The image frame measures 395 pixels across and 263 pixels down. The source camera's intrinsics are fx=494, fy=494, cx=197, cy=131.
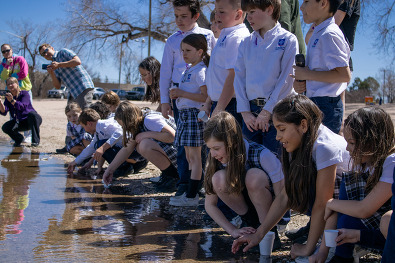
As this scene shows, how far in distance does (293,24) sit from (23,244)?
3.13m

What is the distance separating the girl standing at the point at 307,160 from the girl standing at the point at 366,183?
13 cm

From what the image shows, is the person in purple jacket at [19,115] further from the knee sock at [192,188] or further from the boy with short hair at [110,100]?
the knee sock at [192,188]

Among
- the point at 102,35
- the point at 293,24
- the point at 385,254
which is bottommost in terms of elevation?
the point at 385,254

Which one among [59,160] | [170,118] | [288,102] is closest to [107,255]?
[288,102]

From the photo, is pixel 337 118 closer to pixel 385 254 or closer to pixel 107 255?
pixel 385 254

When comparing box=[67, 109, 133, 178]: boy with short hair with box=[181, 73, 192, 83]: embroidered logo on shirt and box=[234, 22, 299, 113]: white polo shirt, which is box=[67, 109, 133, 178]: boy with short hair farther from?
box=[234, 22, 299, 113]: white polo shirt

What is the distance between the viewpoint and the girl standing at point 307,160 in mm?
2861

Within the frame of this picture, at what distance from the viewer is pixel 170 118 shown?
5.68 m

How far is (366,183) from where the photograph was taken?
2.74 meters

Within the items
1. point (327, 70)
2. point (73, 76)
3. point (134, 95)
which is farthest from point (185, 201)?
point (134, 95)

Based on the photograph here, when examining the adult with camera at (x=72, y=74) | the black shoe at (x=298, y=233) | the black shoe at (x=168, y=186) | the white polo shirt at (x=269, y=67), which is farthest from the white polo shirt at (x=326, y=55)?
the adult with camera at (x=72, y=74)

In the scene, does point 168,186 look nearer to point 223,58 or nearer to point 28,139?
point 223,58

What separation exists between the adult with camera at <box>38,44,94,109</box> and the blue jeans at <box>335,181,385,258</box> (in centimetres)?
596

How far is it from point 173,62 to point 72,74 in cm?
346
